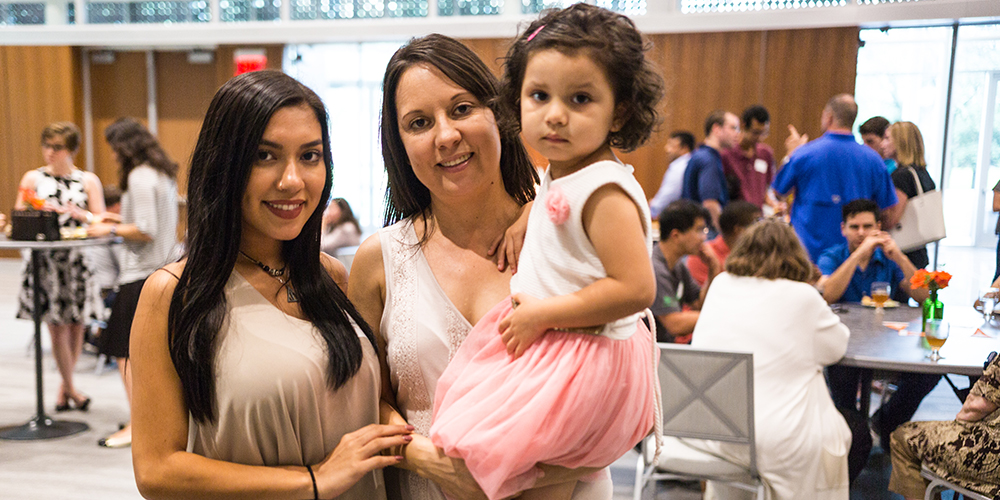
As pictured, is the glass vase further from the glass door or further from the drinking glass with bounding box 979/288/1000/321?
the glass door

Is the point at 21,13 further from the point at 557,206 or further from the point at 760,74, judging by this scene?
the point at 557,206

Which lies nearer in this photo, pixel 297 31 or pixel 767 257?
pixel 767 257

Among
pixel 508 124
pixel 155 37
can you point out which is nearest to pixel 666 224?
pixel 508 124

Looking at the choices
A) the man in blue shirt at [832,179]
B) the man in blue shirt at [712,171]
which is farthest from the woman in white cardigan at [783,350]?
the man in blue shirt at [712,171]

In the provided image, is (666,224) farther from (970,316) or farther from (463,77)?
(463,77)

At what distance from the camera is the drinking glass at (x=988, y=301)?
3.03m

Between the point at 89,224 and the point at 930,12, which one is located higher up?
the point at 930,12

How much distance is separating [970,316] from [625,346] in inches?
105

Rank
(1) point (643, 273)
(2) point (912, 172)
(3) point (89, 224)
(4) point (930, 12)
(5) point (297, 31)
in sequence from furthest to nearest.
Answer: (5) point (297, 31), (4) point (930, 12), (3) point (89, 224), (2) point (912, 172), (1) point (643, 273)

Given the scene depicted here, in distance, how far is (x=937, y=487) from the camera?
3121 mm

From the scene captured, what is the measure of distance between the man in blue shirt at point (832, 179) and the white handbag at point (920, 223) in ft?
1.30

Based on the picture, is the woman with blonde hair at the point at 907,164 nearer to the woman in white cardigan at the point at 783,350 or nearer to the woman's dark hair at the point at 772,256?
the woman's dark hair at the point at 772,256

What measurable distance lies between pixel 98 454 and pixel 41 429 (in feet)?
2.02

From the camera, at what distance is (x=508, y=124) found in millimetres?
1432
